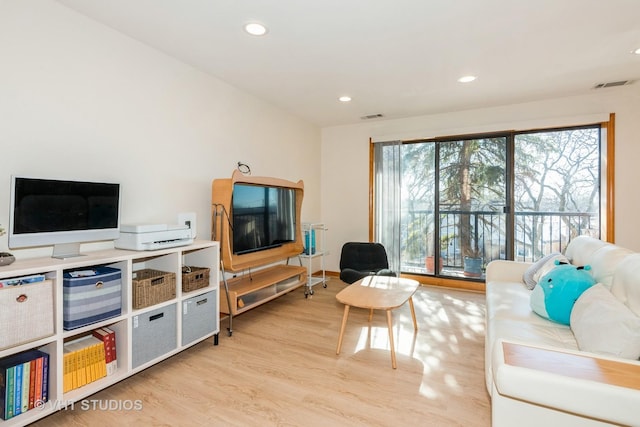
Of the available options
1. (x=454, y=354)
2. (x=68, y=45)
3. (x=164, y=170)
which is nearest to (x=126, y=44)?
(x=68, y=45)

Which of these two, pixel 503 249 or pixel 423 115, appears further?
pixel 423 115

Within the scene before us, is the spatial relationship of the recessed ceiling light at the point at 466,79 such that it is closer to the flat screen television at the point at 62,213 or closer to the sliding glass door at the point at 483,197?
the sliding glass door at the point at 483,197

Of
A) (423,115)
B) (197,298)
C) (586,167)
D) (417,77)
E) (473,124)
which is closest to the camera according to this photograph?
(197,298)

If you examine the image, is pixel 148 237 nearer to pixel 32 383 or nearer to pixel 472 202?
pixel 32 383

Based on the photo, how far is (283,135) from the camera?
4188mm

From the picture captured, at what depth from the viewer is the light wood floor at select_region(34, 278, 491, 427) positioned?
172 centimetres

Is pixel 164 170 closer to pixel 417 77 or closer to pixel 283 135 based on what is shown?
pixel 283 135

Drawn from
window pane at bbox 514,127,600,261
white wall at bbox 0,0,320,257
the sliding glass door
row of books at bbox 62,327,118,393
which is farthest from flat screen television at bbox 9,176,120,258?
window pane at bbox 514,127,600,261

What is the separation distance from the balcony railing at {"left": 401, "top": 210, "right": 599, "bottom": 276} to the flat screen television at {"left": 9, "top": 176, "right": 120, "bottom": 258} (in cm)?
369

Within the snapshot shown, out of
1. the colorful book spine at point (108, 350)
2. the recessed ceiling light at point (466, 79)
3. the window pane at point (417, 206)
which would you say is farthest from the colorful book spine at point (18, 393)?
the window pane at point (417, 206)

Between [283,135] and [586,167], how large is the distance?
Result: 363 centimetres

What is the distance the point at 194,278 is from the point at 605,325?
95.2 inches

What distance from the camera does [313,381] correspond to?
81.1 inches

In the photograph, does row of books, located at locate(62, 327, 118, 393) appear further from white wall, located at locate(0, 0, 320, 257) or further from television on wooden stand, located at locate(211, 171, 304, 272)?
television on wooden stand, located at locate(211, 171, 304, 272)
